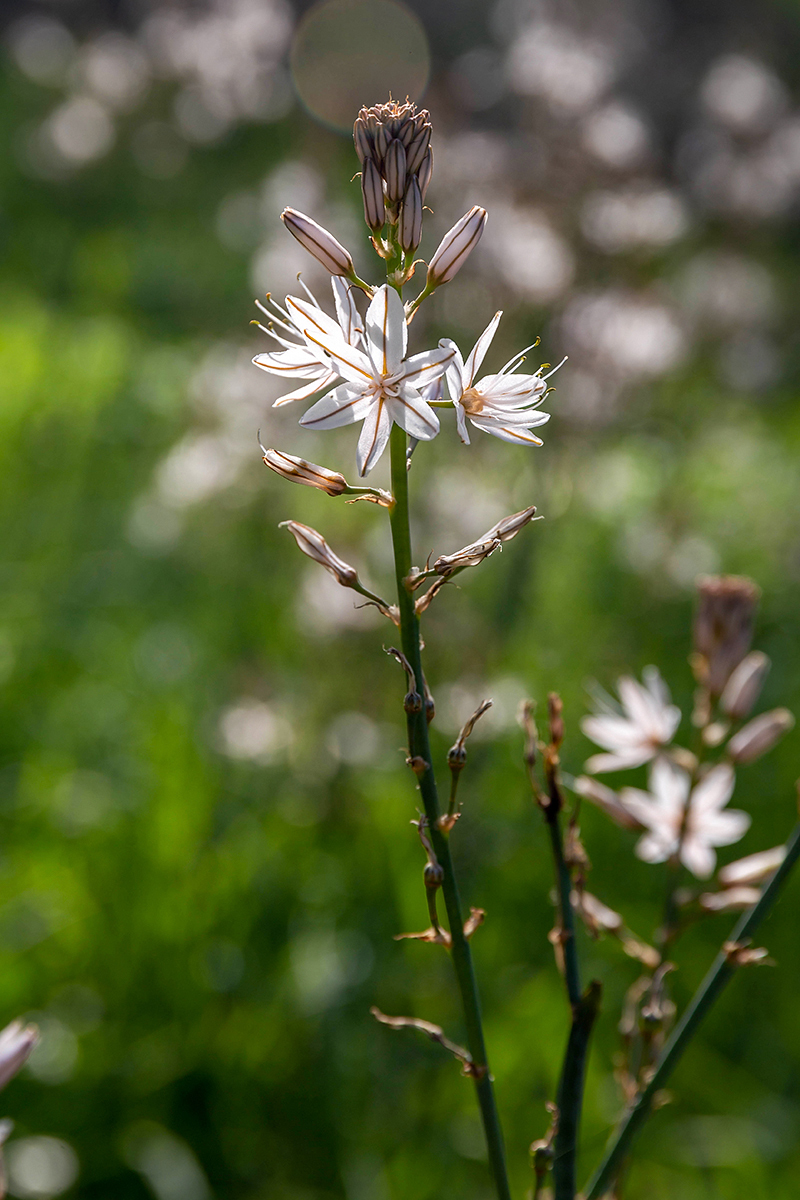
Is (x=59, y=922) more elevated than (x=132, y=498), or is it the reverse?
(x=132, y=498)

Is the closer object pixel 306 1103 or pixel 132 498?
pixel 306 1103

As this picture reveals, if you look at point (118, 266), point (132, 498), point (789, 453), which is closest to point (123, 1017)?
point (132, 498)

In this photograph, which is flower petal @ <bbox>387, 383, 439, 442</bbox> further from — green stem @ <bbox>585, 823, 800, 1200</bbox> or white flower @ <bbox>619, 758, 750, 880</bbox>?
white flower @ <bbox>619, 758, 750, 880</bbox>

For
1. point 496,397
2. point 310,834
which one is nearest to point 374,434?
point 496,397

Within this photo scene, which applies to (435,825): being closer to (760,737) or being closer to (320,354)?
(320,354)

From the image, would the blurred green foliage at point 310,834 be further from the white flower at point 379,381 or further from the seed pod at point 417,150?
the seed pod at point 417,150

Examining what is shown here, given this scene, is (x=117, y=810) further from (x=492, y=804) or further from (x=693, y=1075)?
(x=693, y=1075)

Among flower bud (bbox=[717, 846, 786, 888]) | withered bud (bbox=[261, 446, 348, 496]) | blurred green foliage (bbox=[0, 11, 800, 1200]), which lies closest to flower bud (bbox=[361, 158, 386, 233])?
withered bud (bbox=[261, 446, 348, 496])
